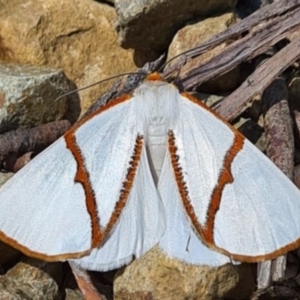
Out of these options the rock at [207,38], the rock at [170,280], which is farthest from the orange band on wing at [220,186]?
the rock at [207,38]

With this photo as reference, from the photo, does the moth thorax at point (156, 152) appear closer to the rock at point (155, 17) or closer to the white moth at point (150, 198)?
the white moth at point (150, 198)

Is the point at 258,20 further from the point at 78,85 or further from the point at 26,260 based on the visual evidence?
the point at 26,260

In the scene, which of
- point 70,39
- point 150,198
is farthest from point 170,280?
point 70,39

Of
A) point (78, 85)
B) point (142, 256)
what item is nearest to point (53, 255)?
point (142, 256)

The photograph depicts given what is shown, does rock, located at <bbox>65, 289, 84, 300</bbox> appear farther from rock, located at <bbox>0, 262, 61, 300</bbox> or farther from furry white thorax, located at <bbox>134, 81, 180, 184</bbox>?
furry white thorax, located at <bbox>134, 81, 180, 184</bbox>

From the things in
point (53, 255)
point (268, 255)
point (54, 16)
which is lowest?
point (268, 255)
